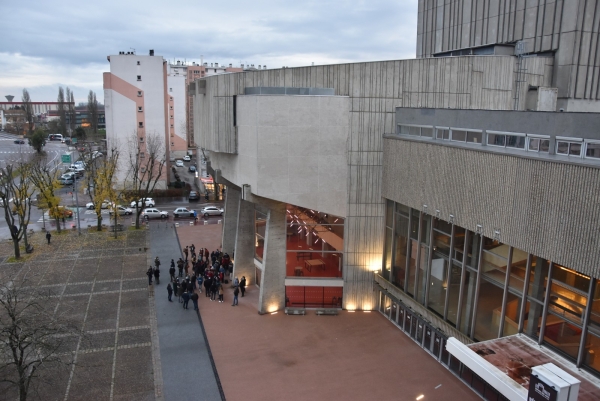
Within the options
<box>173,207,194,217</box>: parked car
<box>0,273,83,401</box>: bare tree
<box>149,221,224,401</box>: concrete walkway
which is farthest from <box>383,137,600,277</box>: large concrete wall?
<box>173,207,194,217</box>: parked car

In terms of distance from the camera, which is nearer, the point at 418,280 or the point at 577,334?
the point at 577,334

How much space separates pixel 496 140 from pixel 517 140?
1.03 m

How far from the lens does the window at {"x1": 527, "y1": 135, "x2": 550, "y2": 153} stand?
14206 mm

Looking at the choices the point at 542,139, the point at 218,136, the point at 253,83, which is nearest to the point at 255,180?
Result: the point at 218,136

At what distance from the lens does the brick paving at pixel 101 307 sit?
17000 millimetres

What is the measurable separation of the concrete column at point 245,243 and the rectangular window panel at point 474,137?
540 inches

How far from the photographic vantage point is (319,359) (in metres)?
19.0

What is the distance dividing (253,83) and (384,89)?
6400mm

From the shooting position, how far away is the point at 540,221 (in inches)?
524

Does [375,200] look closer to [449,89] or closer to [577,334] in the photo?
[449,89]

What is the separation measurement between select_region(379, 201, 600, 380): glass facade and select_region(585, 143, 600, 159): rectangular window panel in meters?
3.23

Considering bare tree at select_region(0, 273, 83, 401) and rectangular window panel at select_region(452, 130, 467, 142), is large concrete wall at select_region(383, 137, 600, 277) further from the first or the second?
bare tree at select_region(0, 273, 83, 401)

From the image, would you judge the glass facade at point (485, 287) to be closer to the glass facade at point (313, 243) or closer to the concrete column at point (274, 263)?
the glass facade at point (313, 243)

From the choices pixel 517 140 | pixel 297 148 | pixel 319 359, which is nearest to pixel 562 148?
pixel 517 140
